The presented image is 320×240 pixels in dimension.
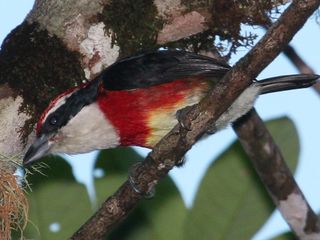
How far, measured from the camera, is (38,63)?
12.9ft

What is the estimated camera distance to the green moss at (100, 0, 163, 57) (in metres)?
4.05

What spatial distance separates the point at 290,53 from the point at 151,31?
1144 mm

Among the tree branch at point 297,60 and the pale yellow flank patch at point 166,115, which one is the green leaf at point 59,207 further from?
the tree branch at point 297,60

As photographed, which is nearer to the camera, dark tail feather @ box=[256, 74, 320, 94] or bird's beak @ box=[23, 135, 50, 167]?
bird's beak @ box=[23, 135, 50, 167]

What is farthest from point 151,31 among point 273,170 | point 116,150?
point 273,170

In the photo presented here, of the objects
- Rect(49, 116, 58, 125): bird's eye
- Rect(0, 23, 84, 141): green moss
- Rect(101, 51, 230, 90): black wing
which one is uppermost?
Rect(0, 23, 84, 141): green moss

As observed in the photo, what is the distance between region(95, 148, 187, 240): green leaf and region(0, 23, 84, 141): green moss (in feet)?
1.26

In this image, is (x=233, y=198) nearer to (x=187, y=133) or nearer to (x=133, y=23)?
(x=187, y=133)

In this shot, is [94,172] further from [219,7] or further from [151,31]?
[219,7]

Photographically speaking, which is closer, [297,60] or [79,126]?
[79,126]

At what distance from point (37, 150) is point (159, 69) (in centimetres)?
69

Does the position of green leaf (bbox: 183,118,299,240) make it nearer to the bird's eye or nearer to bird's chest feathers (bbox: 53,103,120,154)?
bird's chest feathers (bbox: 53,103,120,154)

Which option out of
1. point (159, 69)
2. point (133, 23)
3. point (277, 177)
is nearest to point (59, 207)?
point (159, 69)

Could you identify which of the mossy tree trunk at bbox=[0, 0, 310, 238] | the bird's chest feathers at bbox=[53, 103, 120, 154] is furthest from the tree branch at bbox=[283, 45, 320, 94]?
the bird's chest feathers at bbox=[53, 103, 120, 154]
